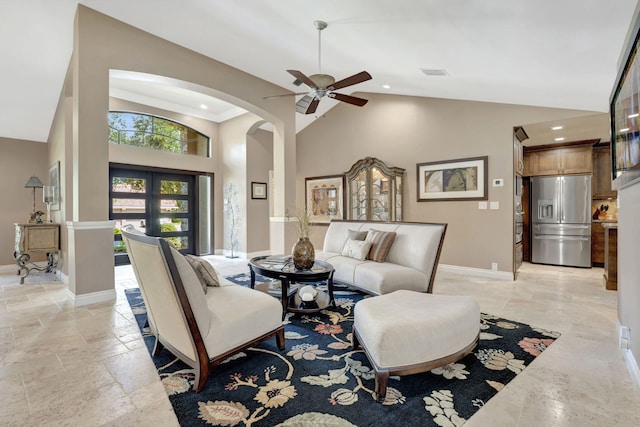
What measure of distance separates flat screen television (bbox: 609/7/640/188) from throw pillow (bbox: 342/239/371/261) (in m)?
2.37

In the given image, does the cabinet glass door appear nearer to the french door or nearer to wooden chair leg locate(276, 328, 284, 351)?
the french door

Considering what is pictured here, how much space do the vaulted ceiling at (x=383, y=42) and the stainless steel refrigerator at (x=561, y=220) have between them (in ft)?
7.19

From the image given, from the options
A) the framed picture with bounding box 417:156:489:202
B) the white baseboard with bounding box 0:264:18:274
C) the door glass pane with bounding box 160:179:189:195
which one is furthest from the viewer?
the door glass pane with bounding box 160:179:189:195

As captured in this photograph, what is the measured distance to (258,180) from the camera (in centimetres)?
697

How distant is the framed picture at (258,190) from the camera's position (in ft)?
22.5

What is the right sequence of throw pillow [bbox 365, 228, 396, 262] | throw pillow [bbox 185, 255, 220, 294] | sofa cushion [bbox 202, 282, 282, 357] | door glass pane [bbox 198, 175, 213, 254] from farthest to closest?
door glass pane [bbox 198, 175, 213, 254] < throw pillow [bbox 365, 228, 396, 262] < throw pillow [bbox 185, 255, 220, 294] < sofa cushion [bbox 202, 282, 282, 357]

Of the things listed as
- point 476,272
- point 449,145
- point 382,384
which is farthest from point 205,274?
point 449,145

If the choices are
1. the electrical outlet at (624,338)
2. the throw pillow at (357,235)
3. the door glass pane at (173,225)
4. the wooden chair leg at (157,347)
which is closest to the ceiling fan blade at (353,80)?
the throw pillow at (357,235)

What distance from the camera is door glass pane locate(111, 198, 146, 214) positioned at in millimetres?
5871

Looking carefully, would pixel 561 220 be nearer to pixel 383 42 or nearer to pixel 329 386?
pixel 383 42

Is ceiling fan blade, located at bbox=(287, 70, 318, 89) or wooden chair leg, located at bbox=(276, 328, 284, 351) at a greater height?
ceiling fan blade, located at bbox=(287, 70, 318, 89)

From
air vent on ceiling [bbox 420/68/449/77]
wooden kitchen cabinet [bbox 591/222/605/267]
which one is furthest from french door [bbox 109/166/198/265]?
wooden kitchen cabinet [bbox 591/222/605/267]

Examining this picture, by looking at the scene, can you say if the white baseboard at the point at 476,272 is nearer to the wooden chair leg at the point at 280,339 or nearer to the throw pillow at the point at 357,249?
the throw pillow at the point at 357,249

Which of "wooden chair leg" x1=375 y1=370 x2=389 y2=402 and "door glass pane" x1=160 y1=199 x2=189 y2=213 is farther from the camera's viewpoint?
"door glass pane" x1=160 y1=199 x2=189 y2=213
